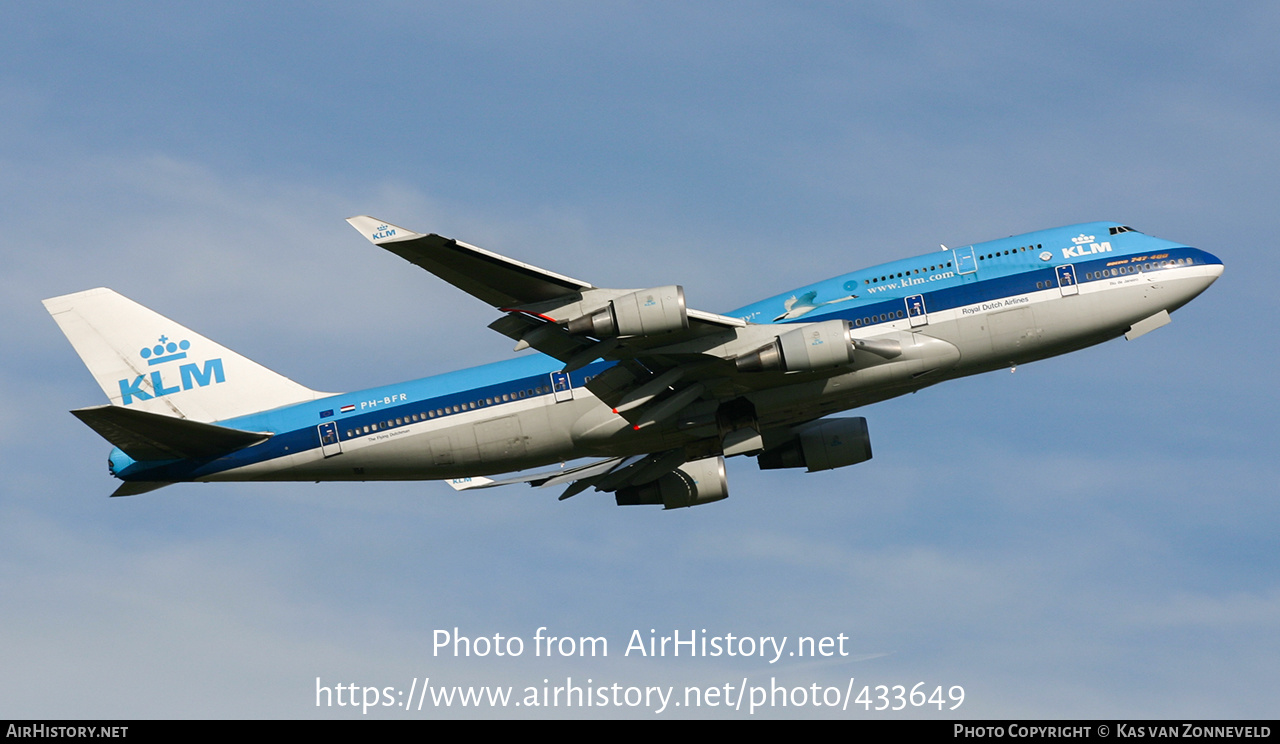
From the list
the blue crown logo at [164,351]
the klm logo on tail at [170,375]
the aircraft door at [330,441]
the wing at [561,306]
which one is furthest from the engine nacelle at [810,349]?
the blue crown logo at [164,351]

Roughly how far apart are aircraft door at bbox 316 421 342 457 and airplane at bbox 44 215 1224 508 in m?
0.07

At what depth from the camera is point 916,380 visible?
40.5m

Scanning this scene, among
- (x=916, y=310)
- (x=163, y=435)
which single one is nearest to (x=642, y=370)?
(x=916, y=310)

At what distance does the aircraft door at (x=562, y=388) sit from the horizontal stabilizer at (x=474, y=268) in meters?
6.28

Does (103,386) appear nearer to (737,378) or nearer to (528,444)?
(528,444)

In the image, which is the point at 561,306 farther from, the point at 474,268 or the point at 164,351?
the point at 164,351

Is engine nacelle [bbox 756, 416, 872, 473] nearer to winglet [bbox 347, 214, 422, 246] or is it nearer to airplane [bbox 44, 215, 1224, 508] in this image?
airplane [bbox 44, 215, 1224, 508]

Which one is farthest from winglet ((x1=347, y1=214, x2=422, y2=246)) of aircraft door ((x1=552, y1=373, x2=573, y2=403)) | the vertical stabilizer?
the vertical stabilizer

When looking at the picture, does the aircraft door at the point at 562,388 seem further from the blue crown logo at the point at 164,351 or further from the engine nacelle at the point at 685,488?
the blue crown logo at the point at 164,351

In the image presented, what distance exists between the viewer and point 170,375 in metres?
46.2

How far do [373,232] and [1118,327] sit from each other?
995 inches

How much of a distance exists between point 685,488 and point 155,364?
21063 mm

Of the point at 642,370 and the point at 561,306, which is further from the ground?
the point at 561,306

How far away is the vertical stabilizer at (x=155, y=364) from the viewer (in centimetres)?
4556
